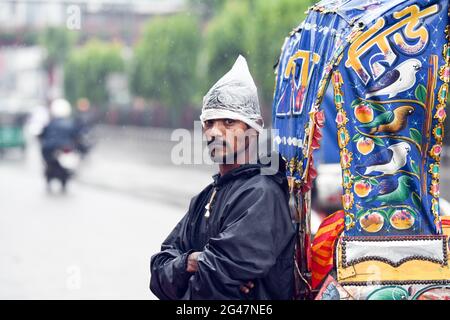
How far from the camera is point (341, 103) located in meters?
3.33

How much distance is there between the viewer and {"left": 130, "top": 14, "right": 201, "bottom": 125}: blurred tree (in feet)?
104

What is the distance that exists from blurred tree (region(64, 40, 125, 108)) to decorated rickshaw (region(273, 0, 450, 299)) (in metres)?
37.3

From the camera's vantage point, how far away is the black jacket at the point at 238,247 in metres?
2.84

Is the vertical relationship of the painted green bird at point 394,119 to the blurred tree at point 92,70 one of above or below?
below

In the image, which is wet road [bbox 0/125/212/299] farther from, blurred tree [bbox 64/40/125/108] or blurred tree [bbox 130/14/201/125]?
blurred tree [bbox 64/40/125/108]

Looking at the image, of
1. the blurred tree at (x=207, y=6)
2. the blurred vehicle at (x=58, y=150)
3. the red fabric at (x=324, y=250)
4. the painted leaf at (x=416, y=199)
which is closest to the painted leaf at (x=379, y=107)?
the painted leaf at (x=416, y=199)

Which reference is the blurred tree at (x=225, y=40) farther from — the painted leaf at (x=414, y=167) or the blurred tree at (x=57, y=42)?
the painted leaf at (x=414, y=167)

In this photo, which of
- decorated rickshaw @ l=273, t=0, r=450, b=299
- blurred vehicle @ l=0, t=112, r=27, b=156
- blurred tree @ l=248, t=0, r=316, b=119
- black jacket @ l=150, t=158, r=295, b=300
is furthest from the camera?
blurred vehicle @ l=0, t=112, r=27, b=156

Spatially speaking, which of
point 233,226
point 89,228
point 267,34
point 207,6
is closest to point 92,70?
point 207,6

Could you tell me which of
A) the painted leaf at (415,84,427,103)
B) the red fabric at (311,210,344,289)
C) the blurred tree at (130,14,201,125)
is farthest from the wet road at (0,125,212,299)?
the blurred tree at (130,14,201,125)

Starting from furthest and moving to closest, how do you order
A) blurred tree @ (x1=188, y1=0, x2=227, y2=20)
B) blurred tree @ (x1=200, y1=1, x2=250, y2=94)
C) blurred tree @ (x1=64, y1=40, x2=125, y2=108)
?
blurred tree @ (x1=64, y1=40, x2=125, y2=108), blurred tree @ (x1=188, y1=0, x2=227, y2=20), blurred tree @ (x1=200, y1=1, x2=250, y2=94)

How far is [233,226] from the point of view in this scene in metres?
2.87

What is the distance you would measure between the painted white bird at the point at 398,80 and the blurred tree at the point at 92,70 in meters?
37.4

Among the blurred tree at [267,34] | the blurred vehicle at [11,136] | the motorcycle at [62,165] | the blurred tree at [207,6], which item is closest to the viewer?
the motorcycle at [62,165]
